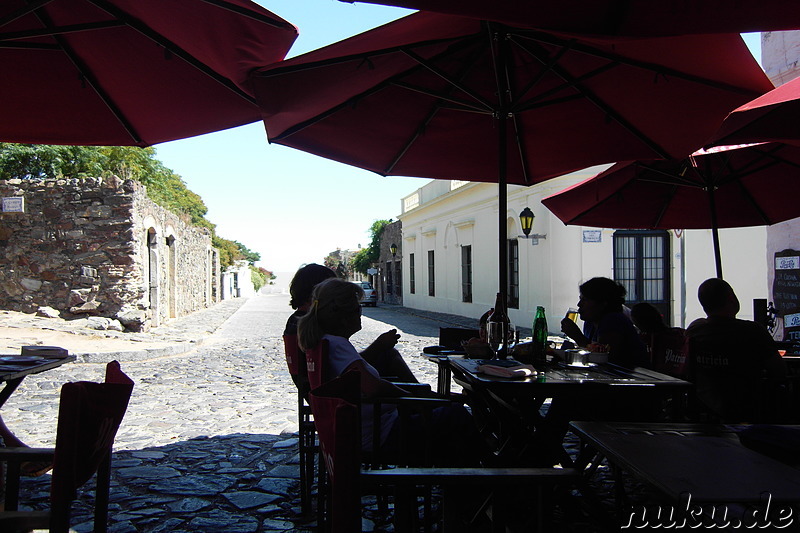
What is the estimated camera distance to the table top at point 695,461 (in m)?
1.37

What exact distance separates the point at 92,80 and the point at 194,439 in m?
2.97

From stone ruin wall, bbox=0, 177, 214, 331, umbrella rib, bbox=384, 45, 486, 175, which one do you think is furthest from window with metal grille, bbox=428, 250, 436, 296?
umbrella rib, bbox=384, 45, 486, 175

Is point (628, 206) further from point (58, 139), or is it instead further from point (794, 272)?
point (58, 139)

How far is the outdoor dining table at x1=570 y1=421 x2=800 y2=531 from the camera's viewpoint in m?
1.33

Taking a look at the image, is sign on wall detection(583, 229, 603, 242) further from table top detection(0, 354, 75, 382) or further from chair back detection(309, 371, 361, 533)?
chair back detection(309, 371, 361, 533)

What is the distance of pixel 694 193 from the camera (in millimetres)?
6191

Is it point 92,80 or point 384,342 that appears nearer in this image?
point 384,342

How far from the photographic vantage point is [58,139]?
13.1ft

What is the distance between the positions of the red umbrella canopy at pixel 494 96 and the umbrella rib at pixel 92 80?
3.49 feet

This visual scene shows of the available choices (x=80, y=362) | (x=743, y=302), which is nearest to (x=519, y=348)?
(x=80, y=362)

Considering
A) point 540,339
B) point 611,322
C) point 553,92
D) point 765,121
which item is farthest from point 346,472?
point 765,121

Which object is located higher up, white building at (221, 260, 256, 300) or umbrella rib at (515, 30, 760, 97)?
umbrella rib at (515, 30, 760, 97)

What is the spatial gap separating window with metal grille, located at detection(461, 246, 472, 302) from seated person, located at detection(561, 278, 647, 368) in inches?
669

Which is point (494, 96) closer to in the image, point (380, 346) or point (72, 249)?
point (380, 346)
